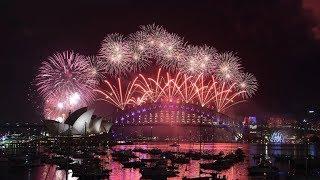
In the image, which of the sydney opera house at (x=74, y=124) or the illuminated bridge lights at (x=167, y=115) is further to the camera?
the illuminated bridge lights at (x=167, y=115)

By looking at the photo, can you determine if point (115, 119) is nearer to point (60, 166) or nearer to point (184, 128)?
point (184, 128)

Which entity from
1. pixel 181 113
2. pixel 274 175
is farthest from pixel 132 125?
pixel 274 175

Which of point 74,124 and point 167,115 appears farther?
point 167,115

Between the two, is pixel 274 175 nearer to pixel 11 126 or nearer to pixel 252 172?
pixel 252 172

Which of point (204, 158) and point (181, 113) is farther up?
point (181, 113)

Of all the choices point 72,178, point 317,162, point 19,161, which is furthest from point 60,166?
point 317,162

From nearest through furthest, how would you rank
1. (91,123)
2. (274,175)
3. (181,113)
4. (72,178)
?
(72,178), (274,175), (91,123), (181,113)

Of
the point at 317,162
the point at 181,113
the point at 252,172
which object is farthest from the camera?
the point at 181,113

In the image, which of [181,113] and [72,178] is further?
[181,113]

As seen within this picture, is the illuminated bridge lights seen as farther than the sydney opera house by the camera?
Yes
